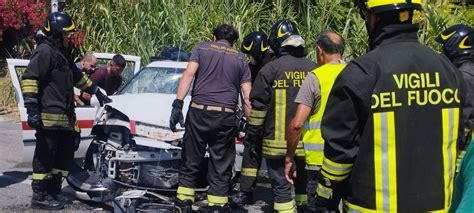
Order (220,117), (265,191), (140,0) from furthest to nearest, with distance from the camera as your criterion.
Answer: (140,0) → (265,191) → (220,117)

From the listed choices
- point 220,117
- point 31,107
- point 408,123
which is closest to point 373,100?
point 408,123

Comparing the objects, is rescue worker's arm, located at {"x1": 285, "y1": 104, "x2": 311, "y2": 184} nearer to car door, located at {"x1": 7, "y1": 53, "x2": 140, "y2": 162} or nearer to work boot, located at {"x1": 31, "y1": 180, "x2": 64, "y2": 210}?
work boot, located at {"x1": 31, "y1": 180, "x2": 64, "y2": 210}

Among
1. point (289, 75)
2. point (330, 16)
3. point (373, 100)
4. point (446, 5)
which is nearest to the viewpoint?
point (373, 100)

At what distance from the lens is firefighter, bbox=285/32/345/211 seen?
4.65m

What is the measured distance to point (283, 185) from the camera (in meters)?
5.63

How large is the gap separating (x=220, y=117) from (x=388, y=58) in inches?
133

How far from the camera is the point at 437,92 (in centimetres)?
267

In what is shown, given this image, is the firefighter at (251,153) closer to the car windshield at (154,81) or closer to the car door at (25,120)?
the car windshield at (154,81)

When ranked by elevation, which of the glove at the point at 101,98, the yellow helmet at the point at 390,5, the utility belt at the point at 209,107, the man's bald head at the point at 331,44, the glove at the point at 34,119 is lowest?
the glove at the point at 34,119

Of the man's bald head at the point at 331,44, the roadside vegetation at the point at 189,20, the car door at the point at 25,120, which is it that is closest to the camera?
the man's bald head at the point at 331,44

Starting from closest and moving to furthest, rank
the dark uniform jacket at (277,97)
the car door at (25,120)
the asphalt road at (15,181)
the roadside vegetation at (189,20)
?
the dark uniform jacket at (277,97) → the asphalt road at (15,181) → the car door at (25,120) → the roadside vegetation at (189,20)

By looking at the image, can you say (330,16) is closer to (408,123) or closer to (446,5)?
(446,5)

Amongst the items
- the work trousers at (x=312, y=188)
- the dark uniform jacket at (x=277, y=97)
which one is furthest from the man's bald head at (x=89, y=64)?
the work trousers at (x=312, y=188)

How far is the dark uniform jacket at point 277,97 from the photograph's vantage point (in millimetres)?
5523
